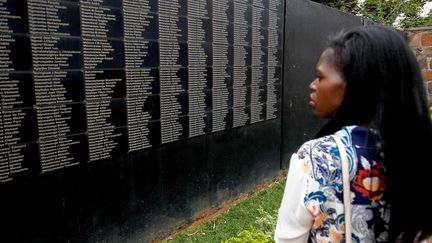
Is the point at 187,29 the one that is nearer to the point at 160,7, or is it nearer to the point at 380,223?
the point at 160,7

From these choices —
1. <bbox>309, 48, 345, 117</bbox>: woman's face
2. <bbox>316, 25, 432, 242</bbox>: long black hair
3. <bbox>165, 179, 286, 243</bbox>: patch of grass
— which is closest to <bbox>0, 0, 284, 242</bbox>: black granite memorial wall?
<bbox>165, 179, 286, 243</bbox>: patch of grass

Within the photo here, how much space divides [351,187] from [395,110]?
0.26 metres

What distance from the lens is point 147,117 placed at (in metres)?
3.46

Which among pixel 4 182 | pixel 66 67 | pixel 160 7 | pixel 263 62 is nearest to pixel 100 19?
pixel 66 67

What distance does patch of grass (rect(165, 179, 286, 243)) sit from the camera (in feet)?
12.4

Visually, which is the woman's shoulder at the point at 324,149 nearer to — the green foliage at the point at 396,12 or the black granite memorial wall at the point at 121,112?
the black granite memorial wall at the point at 121,112

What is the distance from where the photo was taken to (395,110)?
1127mm

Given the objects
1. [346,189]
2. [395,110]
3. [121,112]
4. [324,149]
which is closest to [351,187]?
[346,189]

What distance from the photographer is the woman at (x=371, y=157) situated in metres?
1.14

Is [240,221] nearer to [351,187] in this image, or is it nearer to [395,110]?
[351,187]

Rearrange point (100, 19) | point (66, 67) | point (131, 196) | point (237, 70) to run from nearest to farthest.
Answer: point (66, 67) < point (100, 19) < point (131, 196) < point (237, 70)

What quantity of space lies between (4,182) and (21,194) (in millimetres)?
166

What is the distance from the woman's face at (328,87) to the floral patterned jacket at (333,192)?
108mm

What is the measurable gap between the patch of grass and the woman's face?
77.4 inches
